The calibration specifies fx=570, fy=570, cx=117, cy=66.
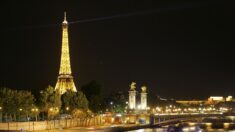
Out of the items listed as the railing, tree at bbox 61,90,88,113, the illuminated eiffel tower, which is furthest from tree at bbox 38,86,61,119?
the illuminated eiffel tower

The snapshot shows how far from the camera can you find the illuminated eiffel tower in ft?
316

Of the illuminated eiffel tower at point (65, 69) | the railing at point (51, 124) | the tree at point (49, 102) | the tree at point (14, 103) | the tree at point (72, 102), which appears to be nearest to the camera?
the railing at point (51, 124)

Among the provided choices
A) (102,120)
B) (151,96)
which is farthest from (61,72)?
(151,96)

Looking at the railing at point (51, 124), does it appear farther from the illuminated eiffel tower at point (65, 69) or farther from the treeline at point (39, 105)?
the illuminated eiffel tower at point (65, 69)

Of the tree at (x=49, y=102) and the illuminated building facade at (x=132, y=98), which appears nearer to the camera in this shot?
the tree at (x=49, y=102)

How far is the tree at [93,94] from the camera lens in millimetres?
89062

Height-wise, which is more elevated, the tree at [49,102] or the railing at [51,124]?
the tree at [49,102]

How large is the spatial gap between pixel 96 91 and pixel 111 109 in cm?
2607

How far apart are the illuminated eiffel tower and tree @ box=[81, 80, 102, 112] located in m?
2.80

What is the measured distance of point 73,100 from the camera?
3204 inches

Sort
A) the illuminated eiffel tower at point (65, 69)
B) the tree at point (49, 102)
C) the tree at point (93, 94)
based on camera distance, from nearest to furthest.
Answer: the tree at point (49, 102)
the tree at point (93, 94)
the illuminated eiffel tower at point (65, 69)

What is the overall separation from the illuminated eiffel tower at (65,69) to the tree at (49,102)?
21.8 meters

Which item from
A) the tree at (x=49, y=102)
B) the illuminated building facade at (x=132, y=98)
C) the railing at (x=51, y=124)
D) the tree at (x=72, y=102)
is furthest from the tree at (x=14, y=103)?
the illuminated building facade at (x=132, y=98)

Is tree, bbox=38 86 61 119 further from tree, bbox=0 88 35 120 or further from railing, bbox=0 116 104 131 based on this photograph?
tree, bbox=0 88 35 120
